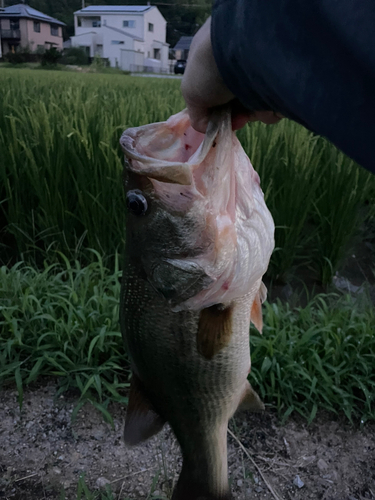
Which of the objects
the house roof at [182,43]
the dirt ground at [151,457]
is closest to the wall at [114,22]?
the house roof at [182,43]

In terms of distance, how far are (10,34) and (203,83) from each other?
190 feet

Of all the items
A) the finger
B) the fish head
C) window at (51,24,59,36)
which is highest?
window at (51,24,59,36)

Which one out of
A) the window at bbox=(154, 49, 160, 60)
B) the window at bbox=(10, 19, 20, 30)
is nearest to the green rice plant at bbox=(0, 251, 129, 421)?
the window at bbox=(10, 19, 20, 30)

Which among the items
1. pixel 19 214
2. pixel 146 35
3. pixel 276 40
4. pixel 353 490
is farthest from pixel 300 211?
pixel 146 35

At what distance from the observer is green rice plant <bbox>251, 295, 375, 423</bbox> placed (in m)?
2.01

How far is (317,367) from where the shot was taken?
2039 mm

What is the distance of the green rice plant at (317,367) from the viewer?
6.60ft

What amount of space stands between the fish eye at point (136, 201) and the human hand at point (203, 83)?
0.70 ft

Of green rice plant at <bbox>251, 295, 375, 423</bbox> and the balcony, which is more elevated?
the balcony

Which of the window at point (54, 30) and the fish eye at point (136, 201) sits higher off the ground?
the window at point (54, 30)

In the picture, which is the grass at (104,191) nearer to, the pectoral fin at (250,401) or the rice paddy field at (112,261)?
the rice paddy field at (112,261)

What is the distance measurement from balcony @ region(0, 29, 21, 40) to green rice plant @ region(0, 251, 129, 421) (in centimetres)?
5585

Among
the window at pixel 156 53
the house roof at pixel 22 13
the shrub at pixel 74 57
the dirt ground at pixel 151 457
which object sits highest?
the house roof at pixel 22 13

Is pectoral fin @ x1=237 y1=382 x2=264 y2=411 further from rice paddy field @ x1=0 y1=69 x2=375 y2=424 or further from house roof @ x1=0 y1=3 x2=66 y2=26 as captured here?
house roof @ x1=0 y1=3 x2=66 y2=26
